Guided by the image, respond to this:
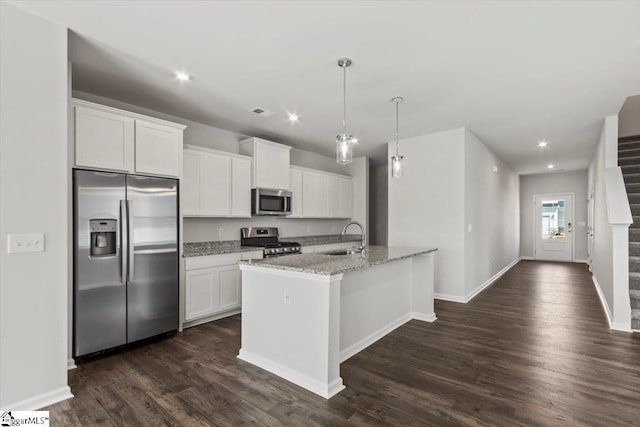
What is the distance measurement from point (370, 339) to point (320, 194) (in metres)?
3.48

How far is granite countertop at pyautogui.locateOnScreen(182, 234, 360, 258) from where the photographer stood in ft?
13.5

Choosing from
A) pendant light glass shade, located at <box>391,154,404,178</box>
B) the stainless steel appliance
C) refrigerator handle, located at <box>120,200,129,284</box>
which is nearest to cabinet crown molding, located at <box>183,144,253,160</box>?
the stainless steel appliance

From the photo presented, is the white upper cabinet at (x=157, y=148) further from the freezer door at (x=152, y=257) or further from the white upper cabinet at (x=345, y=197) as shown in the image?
the white upper cabinet at (x=345, y=197)

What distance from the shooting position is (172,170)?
11.9 ft

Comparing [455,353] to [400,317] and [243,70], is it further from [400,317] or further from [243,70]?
[243,70]

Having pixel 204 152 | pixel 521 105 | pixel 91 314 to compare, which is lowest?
pixel 91 314

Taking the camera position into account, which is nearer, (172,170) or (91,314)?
(91,314)

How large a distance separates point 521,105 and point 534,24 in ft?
6.24

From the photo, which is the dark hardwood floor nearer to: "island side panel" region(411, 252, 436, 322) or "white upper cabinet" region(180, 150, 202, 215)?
"island side panel" region(411, 252, 436, 322)

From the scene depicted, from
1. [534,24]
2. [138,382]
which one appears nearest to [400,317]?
[138,382]

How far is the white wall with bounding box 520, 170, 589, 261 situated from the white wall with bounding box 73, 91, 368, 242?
20.7 ft

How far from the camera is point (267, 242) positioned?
17.9 ft

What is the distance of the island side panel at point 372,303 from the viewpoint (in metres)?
3.05

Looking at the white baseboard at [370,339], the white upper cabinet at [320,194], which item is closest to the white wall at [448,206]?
the white upper cabinet at [320,194]
